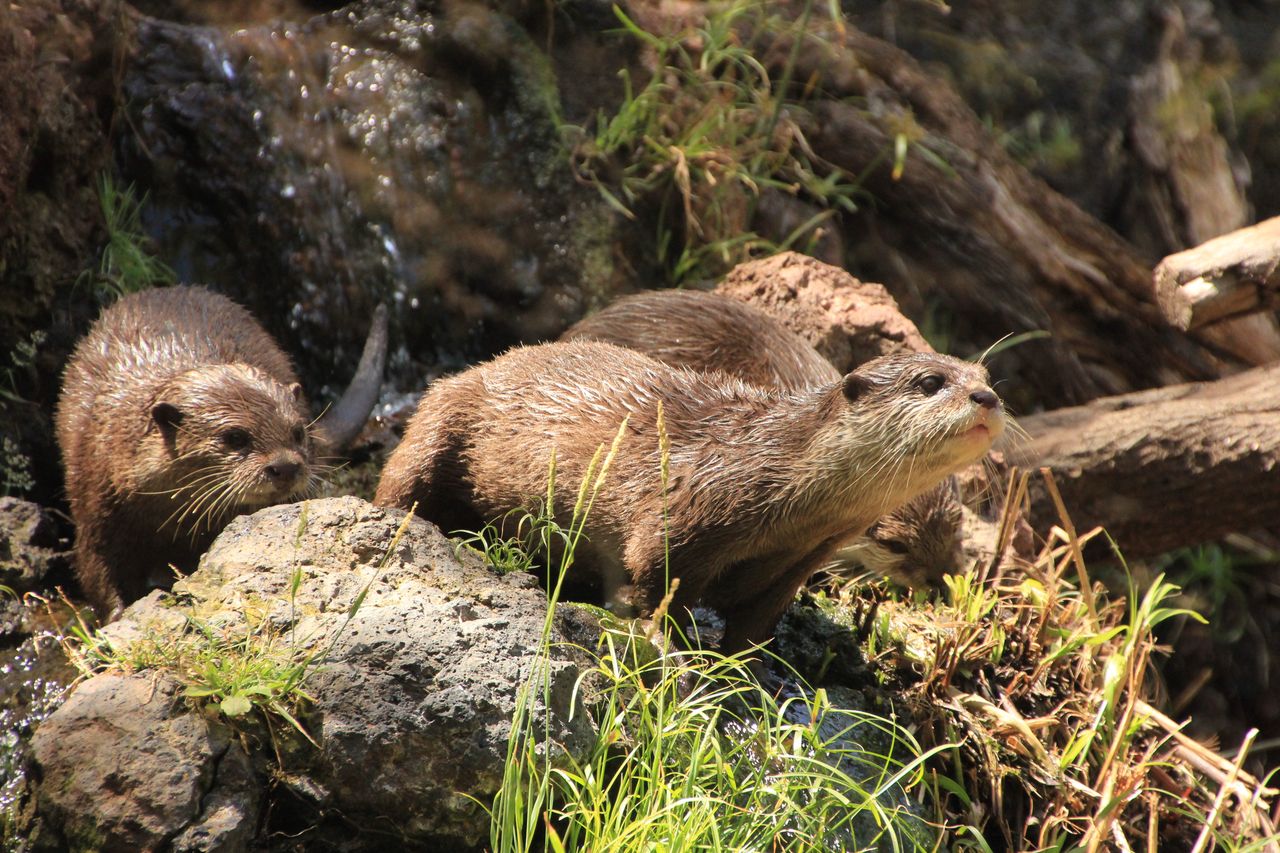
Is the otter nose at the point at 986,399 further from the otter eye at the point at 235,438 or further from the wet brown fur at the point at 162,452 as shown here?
the otter eye at the point at 235,438

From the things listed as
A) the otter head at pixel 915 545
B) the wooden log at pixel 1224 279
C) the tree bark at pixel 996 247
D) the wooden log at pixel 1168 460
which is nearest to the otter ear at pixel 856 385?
the otter head at pixel 915 545

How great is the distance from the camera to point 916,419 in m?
2.72

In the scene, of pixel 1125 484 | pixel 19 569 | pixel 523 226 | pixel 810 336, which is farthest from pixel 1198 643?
pixel 19 569

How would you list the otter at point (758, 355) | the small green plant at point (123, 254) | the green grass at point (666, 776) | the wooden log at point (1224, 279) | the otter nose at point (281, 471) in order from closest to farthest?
the green grass at point (666, 776) → the otter nose at point (281, 471) → the otter at point (758, 355) → the wooden log at point (1224, 279) → the small green plant at point (123, 254)

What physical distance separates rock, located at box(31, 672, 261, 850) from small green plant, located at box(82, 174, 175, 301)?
7.91 ft

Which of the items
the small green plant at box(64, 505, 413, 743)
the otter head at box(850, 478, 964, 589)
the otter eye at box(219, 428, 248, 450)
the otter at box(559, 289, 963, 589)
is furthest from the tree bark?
the small green plant at box(64, 505, 413, 743)

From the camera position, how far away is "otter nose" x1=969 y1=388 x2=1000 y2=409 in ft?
8.59

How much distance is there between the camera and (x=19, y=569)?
3551mm

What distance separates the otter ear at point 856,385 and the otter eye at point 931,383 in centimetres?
11

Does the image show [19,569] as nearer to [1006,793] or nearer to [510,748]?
[510,748]

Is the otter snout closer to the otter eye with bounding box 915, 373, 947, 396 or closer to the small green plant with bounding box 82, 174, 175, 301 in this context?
the small green plant with bounding box 82, 174, 175, 301

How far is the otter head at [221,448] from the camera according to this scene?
3439mm

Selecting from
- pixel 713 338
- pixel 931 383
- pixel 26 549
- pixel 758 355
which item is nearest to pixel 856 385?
pixel 931 383

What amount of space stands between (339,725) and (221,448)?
145 cm
